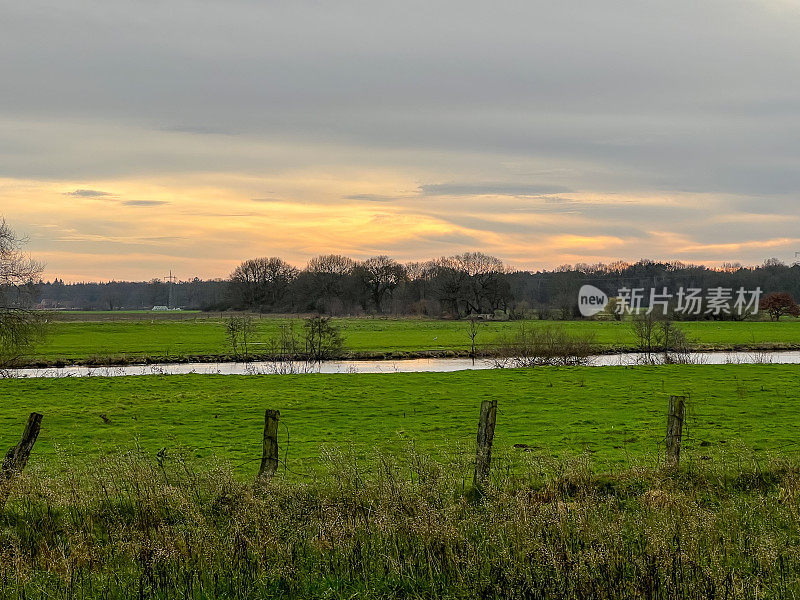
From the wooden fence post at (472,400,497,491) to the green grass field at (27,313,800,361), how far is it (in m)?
49.5

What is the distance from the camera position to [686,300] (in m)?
116

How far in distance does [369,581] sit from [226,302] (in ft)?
521

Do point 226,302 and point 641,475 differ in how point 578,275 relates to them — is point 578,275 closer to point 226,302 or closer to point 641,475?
point 226,302

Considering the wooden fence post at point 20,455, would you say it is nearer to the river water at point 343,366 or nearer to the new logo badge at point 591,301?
the river water at point 343,366

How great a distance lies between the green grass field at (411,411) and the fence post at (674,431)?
2324mm

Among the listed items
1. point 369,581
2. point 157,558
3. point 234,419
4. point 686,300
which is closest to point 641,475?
point 369,581

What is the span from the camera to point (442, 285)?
136750mm

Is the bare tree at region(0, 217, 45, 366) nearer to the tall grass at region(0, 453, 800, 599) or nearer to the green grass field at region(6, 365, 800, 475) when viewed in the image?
the green grass field at region(6, 365, 800, 475)

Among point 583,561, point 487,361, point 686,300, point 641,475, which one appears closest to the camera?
point 583,561

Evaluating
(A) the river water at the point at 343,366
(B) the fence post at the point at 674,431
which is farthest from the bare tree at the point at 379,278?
(B) the fence post at the point at 674,431

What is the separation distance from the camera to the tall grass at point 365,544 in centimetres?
752

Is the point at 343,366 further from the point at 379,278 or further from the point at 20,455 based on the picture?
the point at 379,278

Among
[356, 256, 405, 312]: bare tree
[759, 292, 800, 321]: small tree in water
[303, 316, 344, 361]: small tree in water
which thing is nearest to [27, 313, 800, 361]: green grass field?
[303, 316, 344, 361]: small tree in water

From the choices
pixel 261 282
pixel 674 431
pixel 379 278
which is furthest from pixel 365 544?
pixel 261 282
